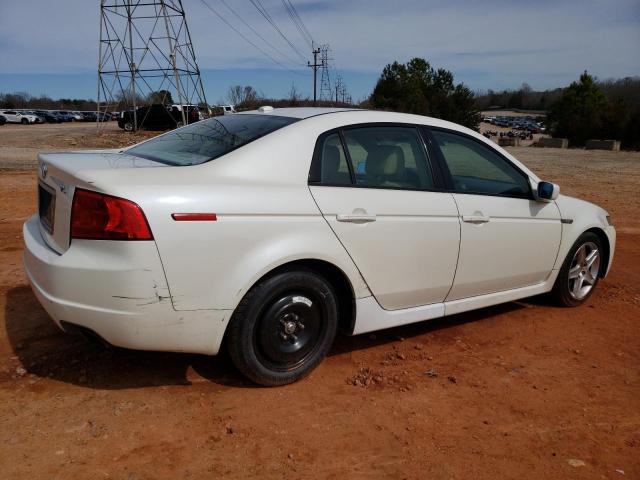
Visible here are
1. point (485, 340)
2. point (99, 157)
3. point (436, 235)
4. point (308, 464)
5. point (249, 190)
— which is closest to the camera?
point (308, 464)

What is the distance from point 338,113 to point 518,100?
17796cm

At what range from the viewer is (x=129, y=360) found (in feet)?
11.5

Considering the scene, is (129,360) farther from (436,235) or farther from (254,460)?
(436,235)

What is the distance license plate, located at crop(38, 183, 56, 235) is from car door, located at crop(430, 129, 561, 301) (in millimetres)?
2503

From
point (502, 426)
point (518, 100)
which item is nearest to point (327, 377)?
point (502, 426)

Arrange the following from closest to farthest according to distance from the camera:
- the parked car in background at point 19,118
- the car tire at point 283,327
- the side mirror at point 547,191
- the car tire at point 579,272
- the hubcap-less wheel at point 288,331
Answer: the car tire at point 283,327 < the hubcap-less wheel at point 288,331 < the side mirror at point 547,191 < the car tire at point 579,272 < the parked car in background at point 19,118

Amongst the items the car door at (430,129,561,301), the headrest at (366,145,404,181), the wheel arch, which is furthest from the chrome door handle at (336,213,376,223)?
the wheel arch

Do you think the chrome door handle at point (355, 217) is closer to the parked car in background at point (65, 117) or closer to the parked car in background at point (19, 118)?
the parked car in background at point (19, 118)

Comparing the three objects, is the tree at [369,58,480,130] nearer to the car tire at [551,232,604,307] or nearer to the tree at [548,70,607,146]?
the tree at [548,70,607,146]

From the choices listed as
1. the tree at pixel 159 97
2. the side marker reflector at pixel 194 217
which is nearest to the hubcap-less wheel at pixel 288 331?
the side marker reflector at pixel 194 217

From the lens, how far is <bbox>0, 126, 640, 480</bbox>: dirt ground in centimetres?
260

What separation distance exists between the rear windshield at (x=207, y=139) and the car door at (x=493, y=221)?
127cm

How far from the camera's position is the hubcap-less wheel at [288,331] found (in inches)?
123

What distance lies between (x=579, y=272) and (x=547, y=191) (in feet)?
3.73
